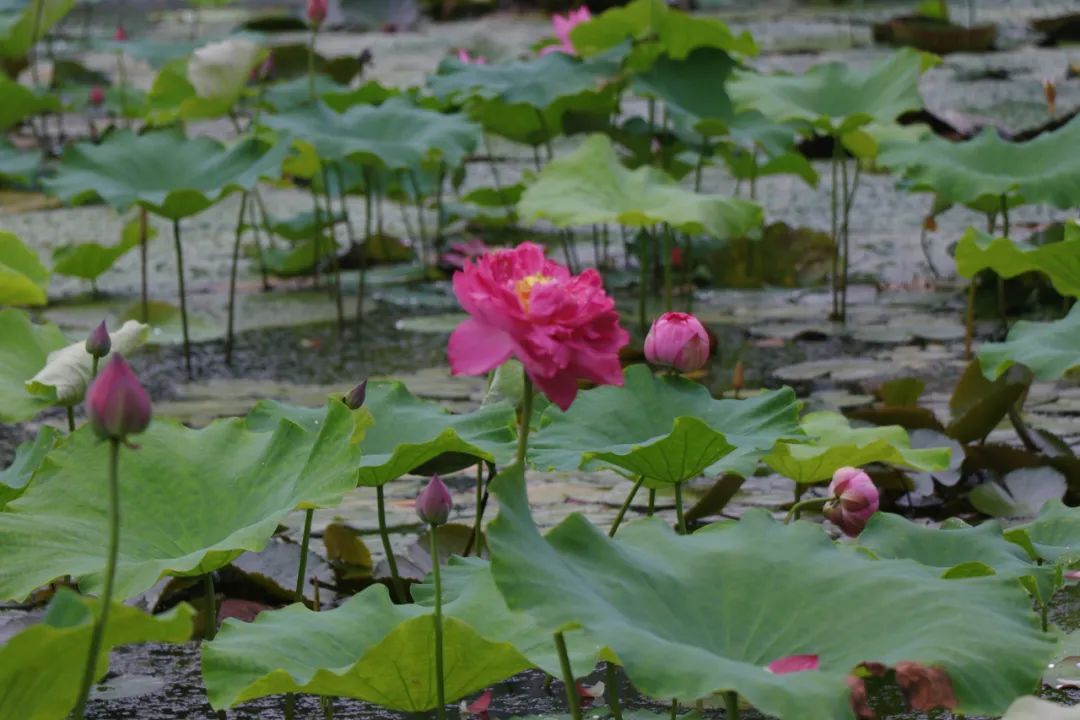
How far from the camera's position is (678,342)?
140 centimetres

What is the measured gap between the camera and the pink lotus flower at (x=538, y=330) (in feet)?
3.17

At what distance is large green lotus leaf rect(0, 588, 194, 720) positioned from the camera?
2.83 feet

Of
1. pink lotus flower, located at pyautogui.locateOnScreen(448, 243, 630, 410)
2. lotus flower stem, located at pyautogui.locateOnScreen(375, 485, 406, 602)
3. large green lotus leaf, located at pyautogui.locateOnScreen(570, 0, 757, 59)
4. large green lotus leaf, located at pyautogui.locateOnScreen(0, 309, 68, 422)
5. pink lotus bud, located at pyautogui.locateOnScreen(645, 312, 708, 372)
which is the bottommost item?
lotus flower stem, located at pyautogui.locateOnScreen(375, 485, 406, 602)

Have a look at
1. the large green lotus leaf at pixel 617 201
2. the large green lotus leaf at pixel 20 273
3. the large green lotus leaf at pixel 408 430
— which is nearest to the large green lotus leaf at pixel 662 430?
the large green lotus leaf at pixel 408 430

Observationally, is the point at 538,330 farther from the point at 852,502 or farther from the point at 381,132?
the point at 381,132

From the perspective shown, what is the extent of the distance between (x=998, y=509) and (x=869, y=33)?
513 centimetres

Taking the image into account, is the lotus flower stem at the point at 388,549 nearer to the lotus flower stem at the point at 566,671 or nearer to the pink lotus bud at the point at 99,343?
the pink lotus bud at the point at 99,343

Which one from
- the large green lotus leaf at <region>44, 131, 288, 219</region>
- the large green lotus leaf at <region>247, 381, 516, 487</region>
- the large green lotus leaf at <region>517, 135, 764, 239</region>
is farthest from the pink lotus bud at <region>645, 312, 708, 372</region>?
the large green lotus leaf at <region>44, 131, 288, 219</region>

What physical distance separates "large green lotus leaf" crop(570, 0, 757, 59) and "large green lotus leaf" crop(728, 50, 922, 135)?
0.44 ft

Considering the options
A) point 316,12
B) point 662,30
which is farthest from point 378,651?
point 662,30

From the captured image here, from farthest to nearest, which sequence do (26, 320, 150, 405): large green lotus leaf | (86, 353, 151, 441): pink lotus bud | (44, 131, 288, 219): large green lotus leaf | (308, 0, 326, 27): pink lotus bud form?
(308, 0, 326, 27): pink lotus bud, (44, 131, 288, 219): large green lotus leaf, (26, 320, 150, 405): large green lotus leaf, (86, 353, 151, 441): pink lotus bud

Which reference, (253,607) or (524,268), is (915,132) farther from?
(524,268)

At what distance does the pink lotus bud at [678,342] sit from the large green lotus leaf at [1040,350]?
19.7 inches

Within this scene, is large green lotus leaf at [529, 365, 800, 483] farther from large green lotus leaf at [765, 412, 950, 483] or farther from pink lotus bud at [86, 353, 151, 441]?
pink lotus bud at [86, 353, 151, 441]
